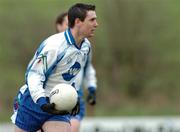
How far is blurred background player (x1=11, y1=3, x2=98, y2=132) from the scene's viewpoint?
25.4ft

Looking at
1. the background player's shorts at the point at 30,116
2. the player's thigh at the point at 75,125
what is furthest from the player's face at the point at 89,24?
the player's thigh at the point at 75,125

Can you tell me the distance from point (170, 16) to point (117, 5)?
9.44ft

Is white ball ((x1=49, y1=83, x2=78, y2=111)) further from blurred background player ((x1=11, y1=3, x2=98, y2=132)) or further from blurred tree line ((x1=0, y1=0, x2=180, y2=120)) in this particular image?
blurred tree line ((x1=0, y1=0, x2=180, y2=120))

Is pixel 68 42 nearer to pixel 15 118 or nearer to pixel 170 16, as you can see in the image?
pixel 15 118

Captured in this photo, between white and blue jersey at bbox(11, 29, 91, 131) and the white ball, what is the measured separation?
0.13 metres

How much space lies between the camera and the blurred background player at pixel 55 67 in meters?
7.75

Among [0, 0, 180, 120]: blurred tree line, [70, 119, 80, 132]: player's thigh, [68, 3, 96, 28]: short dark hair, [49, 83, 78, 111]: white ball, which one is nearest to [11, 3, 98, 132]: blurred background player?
[68, 3, 96, 28]: short dark hair

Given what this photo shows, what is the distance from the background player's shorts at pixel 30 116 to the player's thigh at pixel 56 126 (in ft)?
0.12

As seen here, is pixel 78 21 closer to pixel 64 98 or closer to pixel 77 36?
pixel 77 36

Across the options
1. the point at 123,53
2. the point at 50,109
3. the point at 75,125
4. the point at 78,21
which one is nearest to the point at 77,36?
the point at 78,21

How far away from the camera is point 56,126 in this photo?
7949 mm

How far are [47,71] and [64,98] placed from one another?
1.59ft

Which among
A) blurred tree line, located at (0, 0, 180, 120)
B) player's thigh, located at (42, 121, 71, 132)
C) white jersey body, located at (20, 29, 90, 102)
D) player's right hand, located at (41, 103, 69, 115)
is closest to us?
player's right hand, located at (41, 103, 69, 115)

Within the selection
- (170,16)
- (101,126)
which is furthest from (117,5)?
(101,126)
